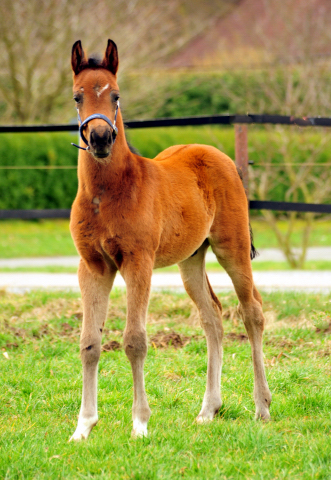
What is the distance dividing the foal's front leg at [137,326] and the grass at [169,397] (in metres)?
0.13

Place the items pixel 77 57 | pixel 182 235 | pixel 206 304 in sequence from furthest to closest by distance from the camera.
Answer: pixel 206 304, pixel 182 235, pixel 77 57

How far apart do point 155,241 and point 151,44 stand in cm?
1470

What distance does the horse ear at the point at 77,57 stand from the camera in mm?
3117

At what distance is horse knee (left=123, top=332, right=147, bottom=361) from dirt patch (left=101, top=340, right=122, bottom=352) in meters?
1.84

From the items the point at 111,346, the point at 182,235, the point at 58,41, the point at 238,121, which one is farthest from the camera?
the point at 58,41

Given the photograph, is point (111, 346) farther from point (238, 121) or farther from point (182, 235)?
point (238, 121)

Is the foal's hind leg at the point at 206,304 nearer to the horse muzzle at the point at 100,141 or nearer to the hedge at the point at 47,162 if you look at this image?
the horse muzzle at the point at 100,141

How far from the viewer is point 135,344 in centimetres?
312

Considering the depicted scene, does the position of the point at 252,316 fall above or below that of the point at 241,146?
below

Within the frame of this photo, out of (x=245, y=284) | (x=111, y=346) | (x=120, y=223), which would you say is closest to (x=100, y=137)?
(x=120, y=223)

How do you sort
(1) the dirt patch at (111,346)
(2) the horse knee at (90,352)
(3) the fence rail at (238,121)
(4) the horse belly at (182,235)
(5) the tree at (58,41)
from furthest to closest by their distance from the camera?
(5) the tree at (58,41) → (3) the fence rail at (238,121) → (1) the dirt patch at (111,346) → (4) the horse belly at (182,235) → (2) the horse knee at (90,352)

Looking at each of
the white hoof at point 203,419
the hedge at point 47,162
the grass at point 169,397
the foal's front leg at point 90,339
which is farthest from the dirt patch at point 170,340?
the hedge at point 47,162

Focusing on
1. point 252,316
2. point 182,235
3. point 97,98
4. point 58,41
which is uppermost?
point 58,41

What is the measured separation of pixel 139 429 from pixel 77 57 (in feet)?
6.79
